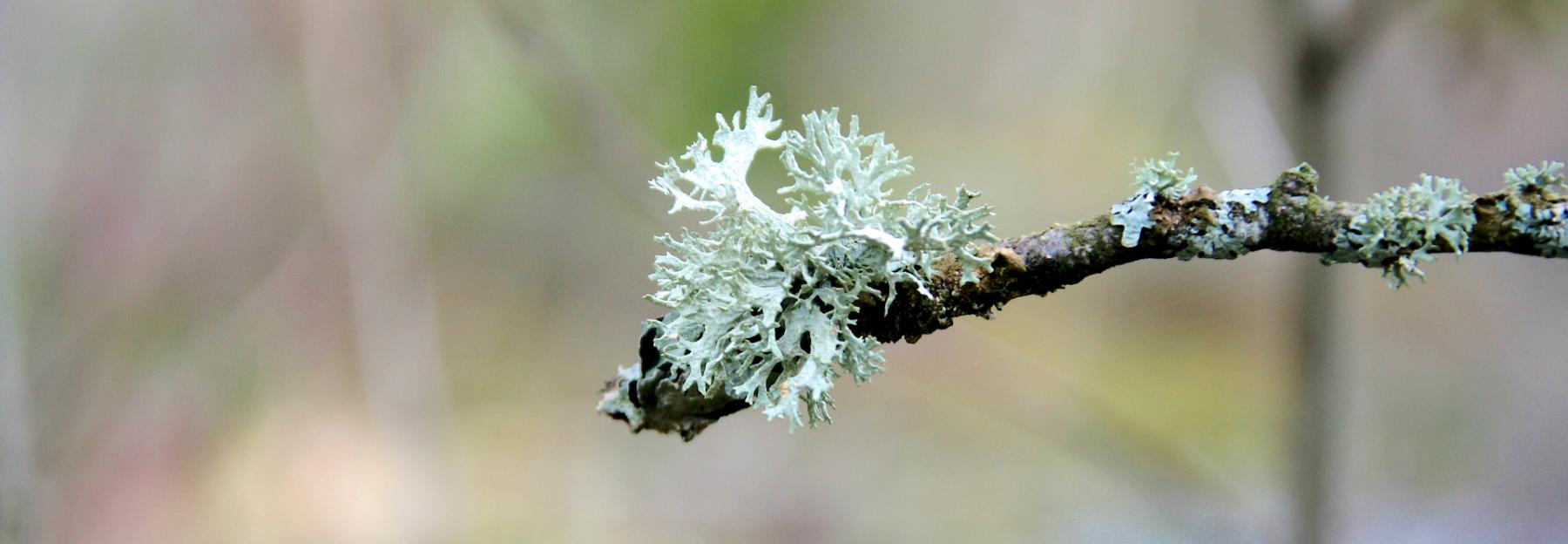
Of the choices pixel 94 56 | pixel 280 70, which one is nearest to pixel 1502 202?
pixel 280 70

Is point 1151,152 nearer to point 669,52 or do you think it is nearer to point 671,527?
point 669,52

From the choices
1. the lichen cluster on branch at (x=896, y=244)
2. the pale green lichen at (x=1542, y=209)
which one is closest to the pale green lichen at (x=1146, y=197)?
the lichen cluster on branch at (x=896, y=244)

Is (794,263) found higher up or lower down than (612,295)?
lower down

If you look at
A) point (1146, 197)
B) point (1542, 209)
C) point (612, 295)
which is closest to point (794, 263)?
point (1146, 197)

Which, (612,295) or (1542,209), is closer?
(1542,209)

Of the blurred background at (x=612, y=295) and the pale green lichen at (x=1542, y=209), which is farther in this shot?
the blurred background at (x=612, y=295)

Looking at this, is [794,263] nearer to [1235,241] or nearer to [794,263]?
[794,263]

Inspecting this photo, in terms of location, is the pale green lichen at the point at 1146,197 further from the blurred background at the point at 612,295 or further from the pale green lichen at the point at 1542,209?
the blurred background at the point at 612,295
